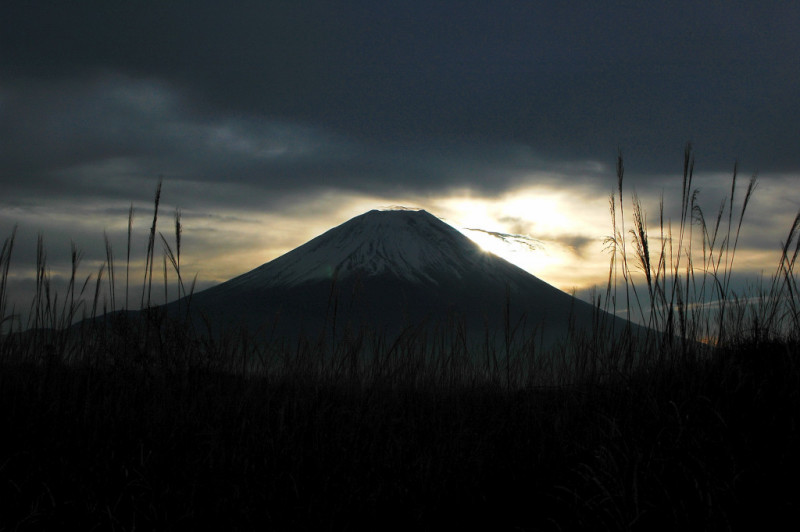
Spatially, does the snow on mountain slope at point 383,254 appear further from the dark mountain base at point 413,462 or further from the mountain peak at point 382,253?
the dark mountain base at point 413,462

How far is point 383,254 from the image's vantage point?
6033 inches

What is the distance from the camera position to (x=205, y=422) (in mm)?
3102

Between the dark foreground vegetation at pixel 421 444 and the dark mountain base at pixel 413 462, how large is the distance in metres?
0.01

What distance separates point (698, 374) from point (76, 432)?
3.30 metres

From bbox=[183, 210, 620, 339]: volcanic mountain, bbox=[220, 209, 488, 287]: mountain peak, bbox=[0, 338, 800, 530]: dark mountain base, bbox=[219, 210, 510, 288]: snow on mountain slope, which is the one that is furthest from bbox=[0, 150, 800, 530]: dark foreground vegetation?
bbox=[220, 209, 488, 287]: mountain peak

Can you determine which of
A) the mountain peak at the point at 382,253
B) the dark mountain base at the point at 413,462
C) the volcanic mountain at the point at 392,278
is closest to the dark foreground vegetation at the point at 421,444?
the dark mountain base at the point at 413,462

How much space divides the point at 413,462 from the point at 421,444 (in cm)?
38

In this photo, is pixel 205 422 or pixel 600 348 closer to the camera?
pixel 205 422

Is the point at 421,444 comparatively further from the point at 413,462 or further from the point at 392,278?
the point at 392,278

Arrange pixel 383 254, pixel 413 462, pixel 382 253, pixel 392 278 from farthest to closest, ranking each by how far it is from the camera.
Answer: pixel 382 253, pixel 383 254, pixel 392 278, pixel 413 462

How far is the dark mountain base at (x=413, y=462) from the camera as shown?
2.00 metres

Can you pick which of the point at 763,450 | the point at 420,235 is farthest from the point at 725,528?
the point at 420,235

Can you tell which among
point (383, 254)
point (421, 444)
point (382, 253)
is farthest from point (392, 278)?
point (421, 444)

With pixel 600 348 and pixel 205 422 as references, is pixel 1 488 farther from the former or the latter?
pixel 600 348
